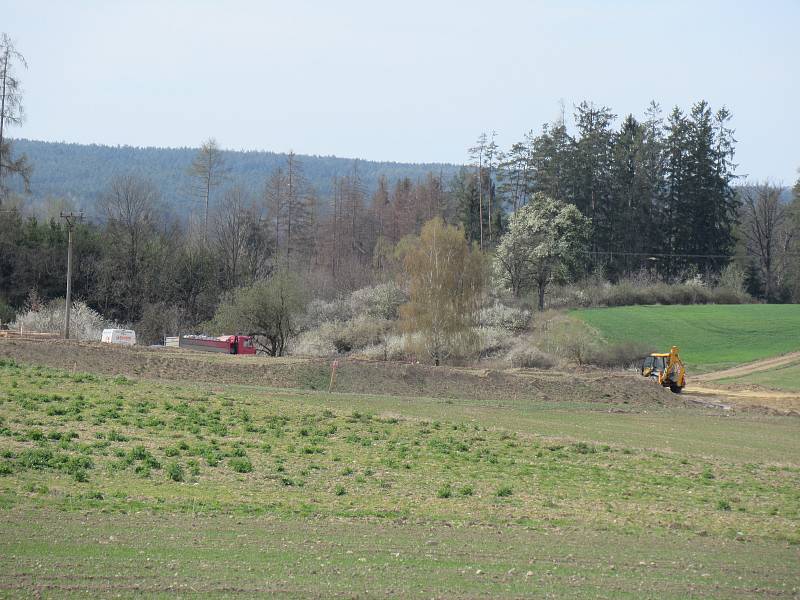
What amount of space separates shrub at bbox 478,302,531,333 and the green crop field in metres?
41.8

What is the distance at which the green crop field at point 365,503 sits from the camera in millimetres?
11672

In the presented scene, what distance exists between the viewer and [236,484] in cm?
1805

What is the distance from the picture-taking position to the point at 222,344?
58750 mm

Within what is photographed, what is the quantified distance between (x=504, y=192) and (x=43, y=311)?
56.6m

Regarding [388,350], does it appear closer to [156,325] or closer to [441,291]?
[441,291]

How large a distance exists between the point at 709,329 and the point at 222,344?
42793 millimetres

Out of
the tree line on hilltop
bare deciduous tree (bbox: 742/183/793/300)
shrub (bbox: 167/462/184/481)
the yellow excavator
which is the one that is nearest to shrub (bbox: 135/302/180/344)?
the tree line on hilltop

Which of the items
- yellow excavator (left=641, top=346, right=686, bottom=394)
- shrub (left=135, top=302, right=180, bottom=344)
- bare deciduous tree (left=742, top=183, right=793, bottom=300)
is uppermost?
bare deciduous tree (left=742, top=183, right=793, bottom=300)

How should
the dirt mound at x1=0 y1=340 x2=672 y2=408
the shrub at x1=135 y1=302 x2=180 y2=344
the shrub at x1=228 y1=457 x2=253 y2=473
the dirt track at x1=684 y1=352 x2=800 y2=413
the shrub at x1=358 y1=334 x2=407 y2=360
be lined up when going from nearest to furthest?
the shrub at x1=228 y1=457 x2=253 y2=473 < the dirt mound at x1=0 y1=340 x2=672 y2=408 < the dirt track at x1=684 y1=352 x2=800 y2=413 < the shrub at x1=358 y1=334 x2=407 y2=360 < the shrub at x1=135 y1=302 x2=180 y2=344

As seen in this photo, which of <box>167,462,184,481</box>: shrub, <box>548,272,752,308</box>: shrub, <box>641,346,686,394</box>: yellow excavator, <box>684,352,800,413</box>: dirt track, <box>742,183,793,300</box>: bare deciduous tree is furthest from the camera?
<box>742,183,793,300</box>: bare deciduous tree

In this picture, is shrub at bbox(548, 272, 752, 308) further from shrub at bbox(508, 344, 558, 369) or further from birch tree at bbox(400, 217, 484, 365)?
birch tree at bbox(400, 217, 484, 365)

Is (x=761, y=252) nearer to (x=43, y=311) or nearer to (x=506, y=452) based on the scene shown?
(x=43, y=311)

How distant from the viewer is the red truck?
191 feet

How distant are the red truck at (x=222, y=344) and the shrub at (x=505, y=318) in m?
21.5
